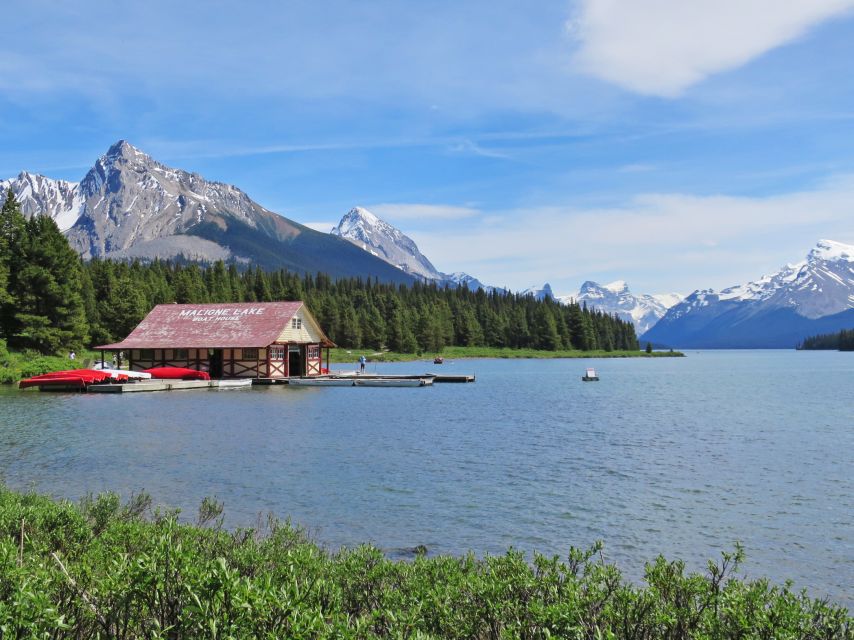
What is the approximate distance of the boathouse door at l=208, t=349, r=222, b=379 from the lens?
70.9 m

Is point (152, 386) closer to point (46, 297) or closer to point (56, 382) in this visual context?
point (56, 382)

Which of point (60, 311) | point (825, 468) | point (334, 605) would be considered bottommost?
point (825, 468)

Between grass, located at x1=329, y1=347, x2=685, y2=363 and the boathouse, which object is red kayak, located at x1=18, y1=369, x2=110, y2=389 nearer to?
the boathouse

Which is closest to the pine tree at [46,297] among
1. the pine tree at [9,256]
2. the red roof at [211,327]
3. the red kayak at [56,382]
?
the pine tree at [9,256]

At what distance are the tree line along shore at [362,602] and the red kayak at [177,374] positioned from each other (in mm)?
59433

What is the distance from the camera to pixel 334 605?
796 centimetres

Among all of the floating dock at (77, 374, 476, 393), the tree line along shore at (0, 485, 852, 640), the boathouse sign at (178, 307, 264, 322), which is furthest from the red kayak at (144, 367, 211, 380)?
the tree line along shore at (0, 485, 852, 640)

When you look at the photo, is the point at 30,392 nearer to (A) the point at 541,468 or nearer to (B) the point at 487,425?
(B) the point at 487,425

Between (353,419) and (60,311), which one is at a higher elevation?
(60,311)

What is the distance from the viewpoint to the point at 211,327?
235 feet

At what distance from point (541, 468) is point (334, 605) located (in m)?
16.9

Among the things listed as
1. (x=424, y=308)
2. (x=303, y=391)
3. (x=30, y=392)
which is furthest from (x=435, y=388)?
(x=424, y=308)

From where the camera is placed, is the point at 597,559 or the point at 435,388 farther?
the point at 435,388

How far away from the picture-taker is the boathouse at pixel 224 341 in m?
69.0
